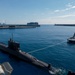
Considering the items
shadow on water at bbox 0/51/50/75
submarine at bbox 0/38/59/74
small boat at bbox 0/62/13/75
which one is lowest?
shadow on water at bbox 0/51/50/75

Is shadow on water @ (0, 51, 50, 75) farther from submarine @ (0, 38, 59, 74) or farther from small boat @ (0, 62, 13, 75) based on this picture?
small boat @ (0, 62, 13, 75)

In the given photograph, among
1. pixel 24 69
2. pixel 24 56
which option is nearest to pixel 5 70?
pixel 24 69

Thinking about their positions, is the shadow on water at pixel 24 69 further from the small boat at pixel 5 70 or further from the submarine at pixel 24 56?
the small boat at pixel 5 70

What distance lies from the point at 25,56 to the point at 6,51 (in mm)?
16022

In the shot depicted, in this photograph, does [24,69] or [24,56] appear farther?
[24,56]

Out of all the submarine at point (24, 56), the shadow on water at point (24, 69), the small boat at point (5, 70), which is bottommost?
the shadow on water at point (24, 69)

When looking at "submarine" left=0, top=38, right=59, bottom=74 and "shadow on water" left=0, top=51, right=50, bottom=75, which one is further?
"submarine" left=0, top=38, right=59, bottom=74

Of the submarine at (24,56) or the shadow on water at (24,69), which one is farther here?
the submarine at (24,56)

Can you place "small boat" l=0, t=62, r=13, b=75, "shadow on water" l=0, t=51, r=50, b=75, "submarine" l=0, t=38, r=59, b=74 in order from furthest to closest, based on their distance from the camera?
"submarine" l=0, t=38, r=59, b=74 < "shadow on water" l=0, t=51, r=50, b=75 < "small boat" l=0, t=62, r=13, b=75

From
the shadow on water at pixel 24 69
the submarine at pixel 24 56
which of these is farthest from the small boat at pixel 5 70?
the submarine at pixel 24 56

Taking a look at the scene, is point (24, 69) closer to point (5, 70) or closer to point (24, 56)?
point (24, 56)

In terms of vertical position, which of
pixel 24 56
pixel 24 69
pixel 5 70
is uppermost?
pixel 5 70

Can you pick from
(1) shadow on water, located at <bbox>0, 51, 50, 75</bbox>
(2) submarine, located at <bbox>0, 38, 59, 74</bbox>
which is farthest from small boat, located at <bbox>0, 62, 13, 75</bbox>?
(2) submarine, located at <bbox>0, 38, 59, 74</bbox>

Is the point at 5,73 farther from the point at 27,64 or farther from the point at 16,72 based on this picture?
the point at 27,64
